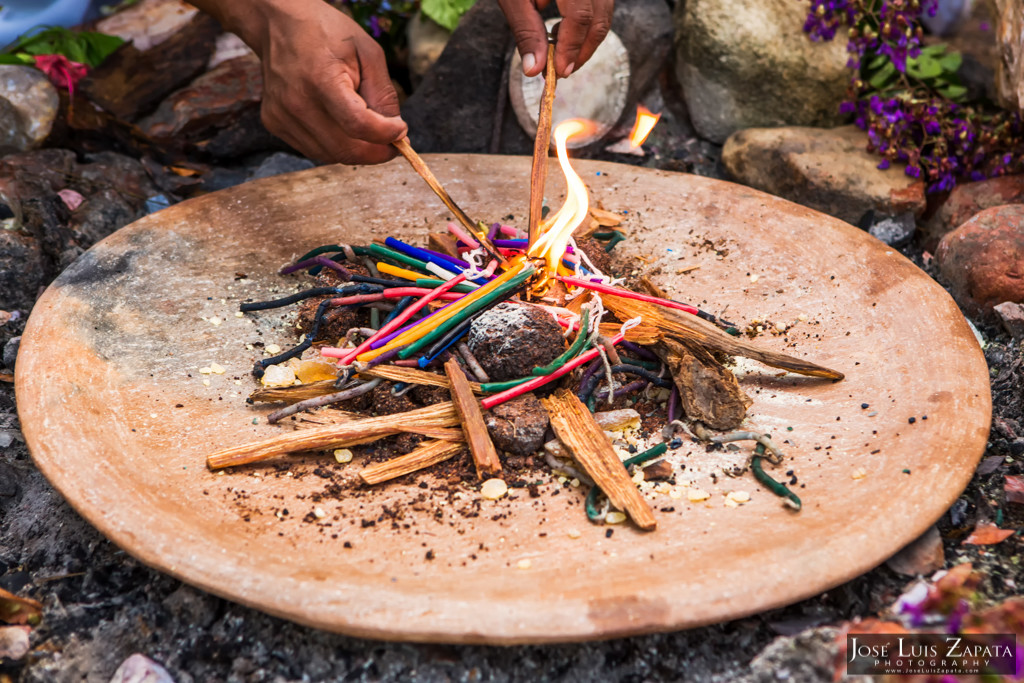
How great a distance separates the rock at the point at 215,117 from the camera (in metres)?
4.12

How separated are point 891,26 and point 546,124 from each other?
2592 mm

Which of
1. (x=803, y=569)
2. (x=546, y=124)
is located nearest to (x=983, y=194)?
(x=546, y=124)

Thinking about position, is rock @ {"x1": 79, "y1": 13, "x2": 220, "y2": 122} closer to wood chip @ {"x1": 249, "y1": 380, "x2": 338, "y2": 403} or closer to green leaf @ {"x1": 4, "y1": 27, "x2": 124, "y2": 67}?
green leaf @ {"x1": 4, "y1": 27, "x2": 124, "y2": 67}

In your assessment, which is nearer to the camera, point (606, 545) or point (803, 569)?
point (803, 569)

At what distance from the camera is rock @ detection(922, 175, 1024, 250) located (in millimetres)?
3209

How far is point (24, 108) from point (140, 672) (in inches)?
113

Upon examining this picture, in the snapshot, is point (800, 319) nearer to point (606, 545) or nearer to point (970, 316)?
A: point (970, 316)

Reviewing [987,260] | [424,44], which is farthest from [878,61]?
[424,44]

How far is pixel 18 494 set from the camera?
2109 mm

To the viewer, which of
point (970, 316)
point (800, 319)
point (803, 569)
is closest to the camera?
point (803, 569)

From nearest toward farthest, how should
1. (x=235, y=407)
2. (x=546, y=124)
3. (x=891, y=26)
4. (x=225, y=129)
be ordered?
(x=235, y=407)
(x=546, y=124)
(x=891, y=26)
(x=225, y=129)

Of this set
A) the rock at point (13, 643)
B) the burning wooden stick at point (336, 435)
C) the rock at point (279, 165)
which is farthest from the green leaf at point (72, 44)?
the rock at point (13, 643)

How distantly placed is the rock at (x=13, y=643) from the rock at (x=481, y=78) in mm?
3021

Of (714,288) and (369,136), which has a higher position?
(369,136)
